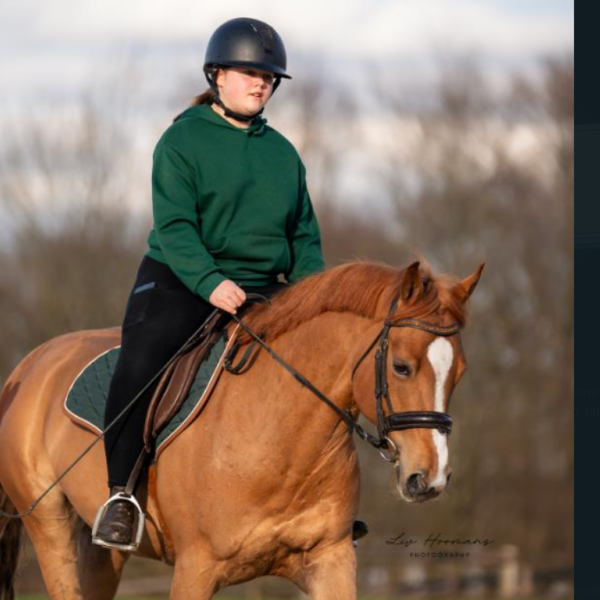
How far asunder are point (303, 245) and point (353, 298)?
1.14 metres

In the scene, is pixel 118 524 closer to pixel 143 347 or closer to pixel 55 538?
pixel 143 347

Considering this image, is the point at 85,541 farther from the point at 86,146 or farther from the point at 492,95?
the point at 492,95

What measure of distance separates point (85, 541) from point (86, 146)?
25490 millimetres

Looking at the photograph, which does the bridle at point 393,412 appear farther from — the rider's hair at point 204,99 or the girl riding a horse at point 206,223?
the rider's hair at point 204,99

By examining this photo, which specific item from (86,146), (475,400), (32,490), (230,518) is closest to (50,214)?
(86,146)

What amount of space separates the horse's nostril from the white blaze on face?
0.10 meters

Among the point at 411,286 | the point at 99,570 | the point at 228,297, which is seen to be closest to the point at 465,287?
the point at 411,286

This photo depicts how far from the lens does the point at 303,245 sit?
695cm

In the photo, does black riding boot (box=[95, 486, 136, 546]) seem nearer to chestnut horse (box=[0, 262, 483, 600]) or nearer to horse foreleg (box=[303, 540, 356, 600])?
chestnut horse (box=[0, 262, 483, 600])

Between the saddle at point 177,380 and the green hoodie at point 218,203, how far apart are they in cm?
23

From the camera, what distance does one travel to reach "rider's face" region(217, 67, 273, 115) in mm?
6656

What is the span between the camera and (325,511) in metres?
6.08

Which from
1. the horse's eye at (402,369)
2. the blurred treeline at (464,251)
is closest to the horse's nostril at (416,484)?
the horse's eye at (402,369)

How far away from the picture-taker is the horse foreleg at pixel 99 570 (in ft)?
25.0
